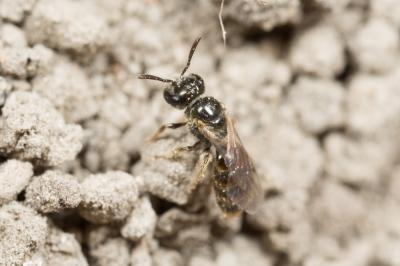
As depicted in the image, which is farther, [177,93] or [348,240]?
[348,240]

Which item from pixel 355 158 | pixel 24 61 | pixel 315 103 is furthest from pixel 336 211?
pixel 24 61

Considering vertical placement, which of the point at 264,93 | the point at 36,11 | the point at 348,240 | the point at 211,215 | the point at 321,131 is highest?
the point at 36,11

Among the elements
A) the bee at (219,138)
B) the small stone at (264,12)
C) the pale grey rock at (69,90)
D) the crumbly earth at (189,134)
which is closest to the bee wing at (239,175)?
the bee at (219,138)

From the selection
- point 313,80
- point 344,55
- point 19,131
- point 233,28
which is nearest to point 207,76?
point 233,28

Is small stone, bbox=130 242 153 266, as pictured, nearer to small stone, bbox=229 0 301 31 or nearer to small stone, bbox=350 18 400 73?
small stone, bbox=229 0 301 31

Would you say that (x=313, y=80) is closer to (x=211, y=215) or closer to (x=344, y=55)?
(x=344, y=55)

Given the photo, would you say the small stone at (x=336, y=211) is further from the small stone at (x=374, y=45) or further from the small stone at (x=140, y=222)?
the small stone at (x=140, y=222)
